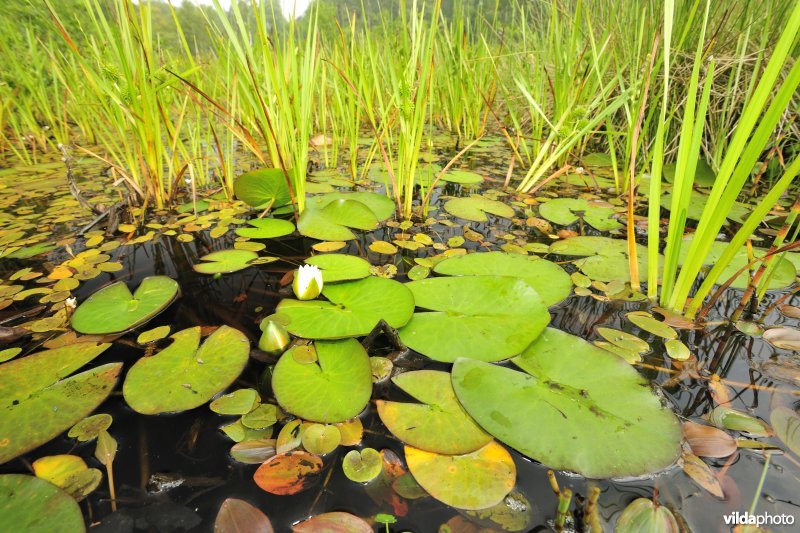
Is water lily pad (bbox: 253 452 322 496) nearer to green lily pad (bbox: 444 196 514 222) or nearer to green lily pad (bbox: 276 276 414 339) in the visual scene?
green lily pad (bbox: 276 276 414 339)

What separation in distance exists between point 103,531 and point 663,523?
0.81 meters

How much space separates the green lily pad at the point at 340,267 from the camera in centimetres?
103

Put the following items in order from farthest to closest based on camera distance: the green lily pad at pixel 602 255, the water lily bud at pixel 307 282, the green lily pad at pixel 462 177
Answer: the green lily pad at pixel 462 177, the green lily pad at pixel 602 255, the water lily bud at pixel 307 282

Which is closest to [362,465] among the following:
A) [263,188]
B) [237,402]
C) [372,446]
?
[372,446]

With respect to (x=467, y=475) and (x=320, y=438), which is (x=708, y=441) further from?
(x=320, y=438)

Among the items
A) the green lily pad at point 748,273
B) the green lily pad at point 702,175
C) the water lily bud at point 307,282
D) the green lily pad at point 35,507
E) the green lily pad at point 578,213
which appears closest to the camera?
the green lily pad at point 35,507

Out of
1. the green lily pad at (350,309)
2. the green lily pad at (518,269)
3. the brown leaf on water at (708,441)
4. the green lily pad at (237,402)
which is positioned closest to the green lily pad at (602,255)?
the green lily pad at (518,269)

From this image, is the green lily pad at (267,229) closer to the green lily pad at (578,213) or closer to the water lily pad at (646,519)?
the green lily pad at (578,213)

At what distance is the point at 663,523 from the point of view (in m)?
0.49

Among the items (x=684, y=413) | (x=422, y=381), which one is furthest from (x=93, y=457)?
(x=684, y=413)

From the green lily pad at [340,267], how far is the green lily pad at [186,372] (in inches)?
12.1

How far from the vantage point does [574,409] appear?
660mm

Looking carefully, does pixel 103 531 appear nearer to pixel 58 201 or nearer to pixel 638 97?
pixel 58 201

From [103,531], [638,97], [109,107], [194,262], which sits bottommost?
[103,531]
